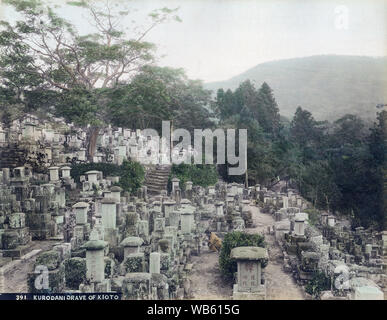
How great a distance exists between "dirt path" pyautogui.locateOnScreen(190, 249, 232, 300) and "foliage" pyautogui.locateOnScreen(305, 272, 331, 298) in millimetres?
1262

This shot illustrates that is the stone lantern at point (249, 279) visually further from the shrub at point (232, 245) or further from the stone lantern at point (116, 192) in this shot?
the stone lantern at point (116, 192)

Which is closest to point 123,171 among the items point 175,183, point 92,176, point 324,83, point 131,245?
point 92,176

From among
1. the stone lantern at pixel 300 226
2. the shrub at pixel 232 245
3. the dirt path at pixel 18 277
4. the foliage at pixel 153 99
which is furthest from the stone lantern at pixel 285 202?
the dirt path at pixel 18 277

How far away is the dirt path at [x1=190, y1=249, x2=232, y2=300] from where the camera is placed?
5.09 metres

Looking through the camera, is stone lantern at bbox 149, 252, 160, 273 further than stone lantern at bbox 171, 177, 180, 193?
No

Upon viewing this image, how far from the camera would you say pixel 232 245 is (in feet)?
17.4

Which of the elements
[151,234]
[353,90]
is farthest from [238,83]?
[151,234]

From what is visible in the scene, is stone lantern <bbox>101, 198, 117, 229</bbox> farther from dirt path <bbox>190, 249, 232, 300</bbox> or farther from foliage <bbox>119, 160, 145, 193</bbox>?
dirt path <bbox>190, 249, 232, 300</bbox>

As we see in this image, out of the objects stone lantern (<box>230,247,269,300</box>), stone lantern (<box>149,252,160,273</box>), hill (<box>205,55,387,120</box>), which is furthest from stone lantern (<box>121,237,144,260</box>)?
hill (<box>205,55,387,120</box>)

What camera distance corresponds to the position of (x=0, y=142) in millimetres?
6371

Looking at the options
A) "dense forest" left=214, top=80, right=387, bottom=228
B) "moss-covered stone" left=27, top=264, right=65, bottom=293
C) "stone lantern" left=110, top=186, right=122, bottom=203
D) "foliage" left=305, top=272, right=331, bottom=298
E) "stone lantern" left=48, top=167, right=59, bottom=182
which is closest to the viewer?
"moss-covered stone" left=27, top=264, right=65, bottom=293

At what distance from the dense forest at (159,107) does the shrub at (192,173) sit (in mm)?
236

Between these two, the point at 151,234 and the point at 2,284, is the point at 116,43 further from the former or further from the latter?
the point at 2,284
